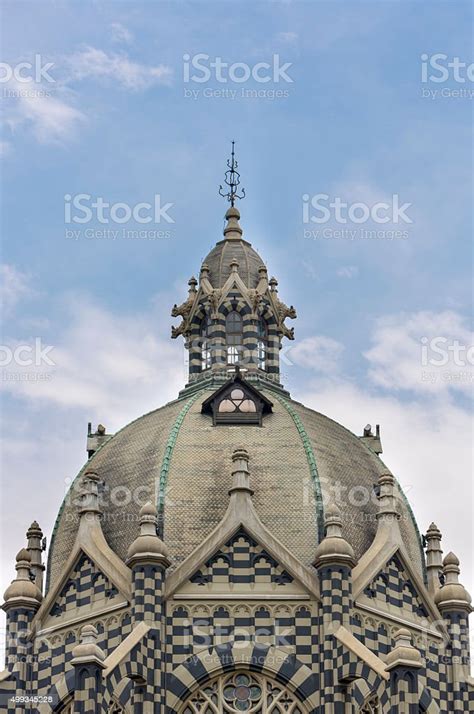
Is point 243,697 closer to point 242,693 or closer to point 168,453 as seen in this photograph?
point 242,693

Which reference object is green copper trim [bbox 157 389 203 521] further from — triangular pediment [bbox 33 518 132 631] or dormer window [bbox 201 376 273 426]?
triangular pediment [bbox 33 518 132 631]

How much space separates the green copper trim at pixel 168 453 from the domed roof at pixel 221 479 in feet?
0.12

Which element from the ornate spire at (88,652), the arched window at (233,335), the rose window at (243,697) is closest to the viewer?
the ornate spire at (88,652)

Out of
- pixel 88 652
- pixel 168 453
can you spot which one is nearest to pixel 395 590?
pixel 168 453

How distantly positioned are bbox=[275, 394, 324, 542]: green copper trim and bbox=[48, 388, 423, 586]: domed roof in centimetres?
4

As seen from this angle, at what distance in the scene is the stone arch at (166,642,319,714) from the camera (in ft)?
248

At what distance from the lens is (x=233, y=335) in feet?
297

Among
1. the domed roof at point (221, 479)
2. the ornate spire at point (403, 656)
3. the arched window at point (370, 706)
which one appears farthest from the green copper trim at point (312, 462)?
the ornate spire at point (403, 656)

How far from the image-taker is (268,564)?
3078 inches

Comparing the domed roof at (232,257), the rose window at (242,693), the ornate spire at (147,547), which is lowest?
the rose window at (242,693)

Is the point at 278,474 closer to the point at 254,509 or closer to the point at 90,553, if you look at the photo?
the point at 254,509

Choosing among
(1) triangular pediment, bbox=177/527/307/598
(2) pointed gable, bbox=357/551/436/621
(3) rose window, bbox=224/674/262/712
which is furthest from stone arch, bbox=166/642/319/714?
(2) pointed gable, bbox=357/551/436/621

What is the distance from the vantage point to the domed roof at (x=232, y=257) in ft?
301

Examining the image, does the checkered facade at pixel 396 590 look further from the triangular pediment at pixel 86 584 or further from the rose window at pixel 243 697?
the triangular pediment at pixel 86 584
